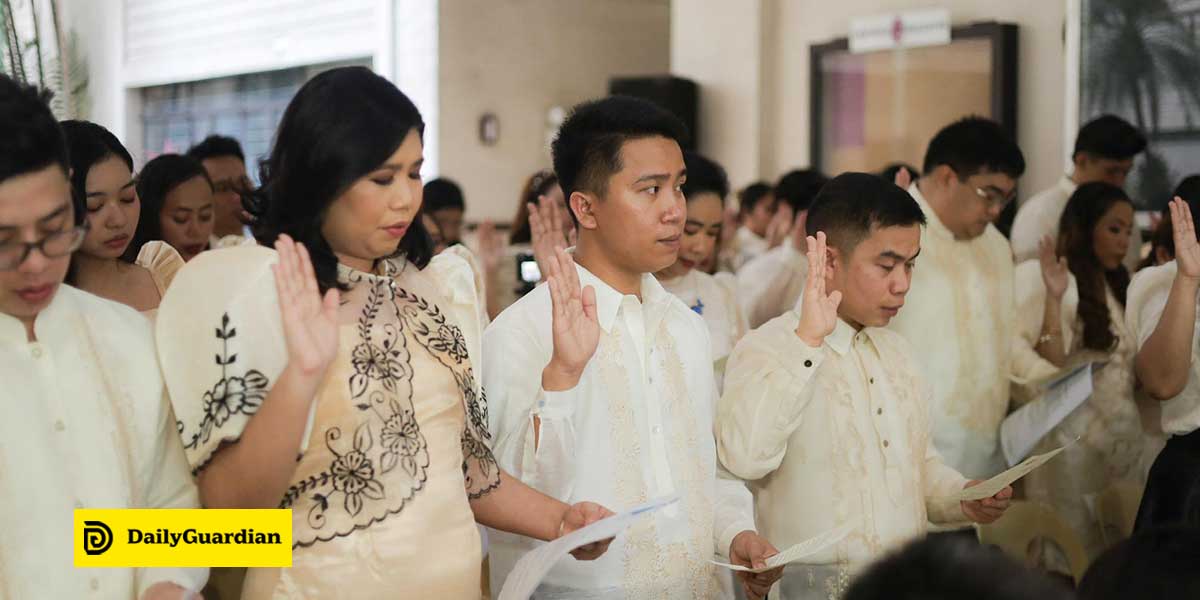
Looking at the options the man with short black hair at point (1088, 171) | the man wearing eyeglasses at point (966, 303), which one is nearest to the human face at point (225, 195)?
the man wearing eyeglasses at point (966, 303)

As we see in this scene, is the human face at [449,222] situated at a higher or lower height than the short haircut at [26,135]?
lower

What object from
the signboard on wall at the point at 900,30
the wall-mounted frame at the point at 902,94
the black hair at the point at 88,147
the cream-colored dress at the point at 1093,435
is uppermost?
the signboard on wall at the point at 900,30

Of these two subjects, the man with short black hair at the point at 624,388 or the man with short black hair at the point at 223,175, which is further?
the man with short black hair at the point at 223,175

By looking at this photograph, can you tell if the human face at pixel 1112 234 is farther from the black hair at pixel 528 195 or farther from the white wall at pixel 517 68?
the white wall at pixel 517 68

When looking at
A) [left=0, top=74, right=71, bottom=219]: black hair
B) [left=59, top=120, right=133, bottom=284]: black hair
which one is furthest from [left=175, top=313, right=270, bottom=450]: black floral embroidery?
[left=59, top=120, right=133, bottom=284]: black hair

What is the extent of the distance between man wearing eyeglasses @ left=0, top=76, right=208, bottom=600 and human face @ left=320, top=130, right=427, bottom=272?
0.30 meters

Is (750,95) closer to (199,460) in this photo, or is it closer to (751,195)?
(751,195)

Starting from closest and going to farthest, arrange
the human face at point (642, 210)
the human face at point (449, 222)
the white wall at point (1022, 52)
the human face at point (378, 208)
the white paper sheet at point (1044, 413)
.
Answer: the human face at point (378, 208), the human face at point (642, 210), the white paper sheet at point (1044, 413), the human face at point (449, 222), the white wall at point (1022, 52)

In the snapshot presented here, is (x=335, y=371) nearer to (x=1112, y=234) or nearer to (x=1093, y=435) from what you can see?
(x=1093, y=435)

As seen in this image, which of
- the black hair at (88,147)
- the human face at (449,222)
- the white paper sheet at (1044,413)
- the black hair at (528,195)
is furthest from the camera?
the human face at (449,222)

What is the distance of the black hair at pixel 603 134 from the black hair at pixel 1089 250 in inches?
74.9

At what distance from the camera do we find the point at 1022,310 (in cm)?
383

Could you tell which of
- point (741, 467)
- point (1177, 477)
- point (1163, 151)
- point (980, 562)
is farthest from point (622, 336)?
point (1163, 151)

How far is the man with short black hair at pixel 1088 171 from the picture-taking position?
178 inches
